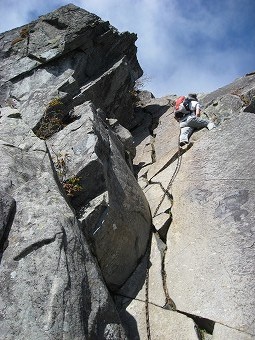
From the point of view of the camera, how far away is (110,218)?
8.80m

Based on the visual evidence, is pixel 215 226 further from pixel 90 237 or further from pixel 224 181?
pixel 90 237

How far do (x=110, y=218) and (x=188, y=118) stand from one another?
684 centimetres

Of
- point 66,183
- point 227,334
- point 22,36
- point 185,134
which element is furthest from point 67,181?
point 22,36

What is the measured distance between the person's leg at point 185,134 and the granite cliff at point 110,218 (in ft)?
1.01

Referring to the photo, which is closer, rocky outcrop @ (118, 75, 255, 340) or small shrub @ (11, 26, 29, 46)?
rocky outcrop @ (118, 75, 255, 340)

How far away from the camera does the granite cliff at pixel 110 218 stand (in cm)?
612

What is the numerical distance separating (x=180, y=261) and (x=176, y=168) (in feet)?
12.2

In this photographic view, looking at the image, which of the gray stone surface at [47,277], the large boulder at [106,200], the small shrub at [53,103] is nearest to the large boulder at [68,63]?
the small shrub at [53,103]

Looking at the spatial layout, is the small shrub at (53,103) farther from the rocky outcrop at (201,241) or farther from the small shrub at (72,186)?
the small shrub at (72,186)

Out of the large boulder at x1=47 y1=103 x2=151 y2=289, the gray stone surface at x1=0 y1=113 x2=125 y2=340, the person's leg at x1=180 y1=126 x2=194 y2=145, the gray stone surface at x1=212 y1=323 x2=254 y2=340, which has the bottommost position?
the gray stone surface at x1=212 y1=323 x2=254 y2=340

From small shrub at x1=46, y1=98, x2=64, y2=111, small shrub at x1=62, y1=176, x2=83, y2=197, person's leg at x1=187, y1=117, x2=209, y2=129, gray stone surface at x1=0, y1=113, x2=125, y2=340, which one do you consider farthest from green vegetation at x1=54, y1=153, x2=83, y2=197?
person's leg at x1=187, y1=117, x2=209, y2=129

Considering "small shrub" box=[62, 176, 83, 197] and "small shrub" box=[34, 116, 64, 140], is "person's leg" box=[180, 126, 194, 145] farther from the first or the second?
"small shrub" box=[62, 176, 83, 197]

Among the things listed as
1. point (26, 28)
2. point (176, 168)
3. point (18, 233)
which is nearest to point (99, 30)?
point (26, 28)

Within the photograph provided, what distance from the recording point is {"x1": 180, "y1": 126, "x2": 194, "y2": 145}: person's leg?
13.5m
